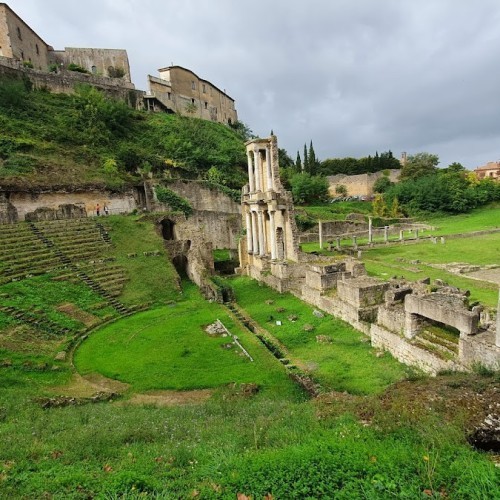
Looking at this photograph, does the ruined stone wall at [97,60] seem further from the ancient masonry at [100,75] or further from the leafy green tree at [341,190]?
the leafy green tree at [341,190]

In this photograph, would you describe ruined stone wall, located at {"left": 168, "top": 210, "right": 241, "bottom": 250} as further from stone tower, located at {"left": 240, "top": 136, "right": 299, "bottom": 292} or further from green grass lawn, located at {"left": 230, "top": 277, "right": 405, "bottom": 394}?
green grass lawn, located at {"left": 230, "top": 277, "right": 405, "bottom": 394}

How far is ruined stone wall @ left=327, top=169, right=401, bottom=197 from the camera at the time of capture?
7731 cm

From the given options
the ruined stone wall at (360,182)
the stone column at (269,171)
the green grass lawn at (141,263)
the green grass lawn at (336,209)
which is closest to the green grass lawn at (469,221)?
the green grass lawn at (336,209)

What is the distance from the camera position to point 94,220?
31.7 m

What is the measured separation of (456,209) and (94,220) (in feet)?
187

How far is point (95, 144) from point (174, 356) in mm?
39504

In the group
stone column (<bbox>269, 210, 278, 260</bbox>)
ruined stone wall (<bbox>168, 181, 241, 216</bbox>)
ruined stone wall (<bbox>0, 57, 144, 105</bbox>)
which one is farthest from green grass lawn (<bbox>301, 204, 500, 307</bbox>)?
ruined stone wall (<bbox>0, 57, 144, 105</bbox>)

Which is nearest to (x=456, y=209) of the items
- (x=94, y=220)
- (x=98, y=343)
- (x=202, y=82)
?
(x=202, y=82)

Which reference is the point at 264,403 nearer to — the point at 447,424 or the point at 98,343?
the point at 447,424

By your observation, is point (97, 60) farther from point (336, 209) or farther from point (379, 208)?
point (379, 208)

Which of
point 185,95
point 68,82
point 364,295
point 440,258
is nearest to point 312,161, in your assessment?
point 185,95

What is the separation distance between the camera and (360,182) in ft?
255

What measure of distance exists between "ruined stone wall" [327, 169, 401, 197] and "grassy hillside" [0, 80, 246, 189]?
2688 centimetres

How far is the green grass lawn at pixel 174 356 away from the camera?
44.0 ft
